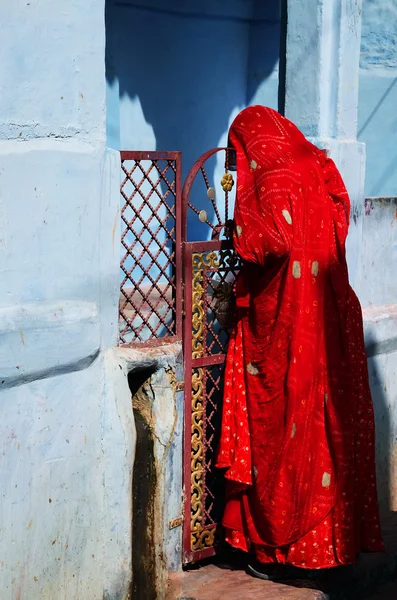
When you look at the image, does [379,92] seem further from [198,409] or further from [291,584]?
[291,584]

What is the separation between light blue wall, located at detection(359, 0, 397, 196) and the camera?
7.46m

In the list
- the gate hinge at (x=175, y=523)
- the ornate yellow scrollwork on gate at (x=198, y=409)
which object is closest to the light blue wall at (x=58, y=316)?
the gate hinge at (x=175, y=523)

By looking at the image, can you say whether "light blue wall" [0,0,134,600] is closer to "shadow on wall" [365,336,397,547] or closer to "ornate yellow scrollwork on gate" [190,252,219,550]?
"ornate yellow scrollwork on gate" [190,252,219,550]

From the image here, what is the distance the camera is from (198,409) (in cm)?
438

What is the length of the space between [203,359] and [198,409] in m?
0.22

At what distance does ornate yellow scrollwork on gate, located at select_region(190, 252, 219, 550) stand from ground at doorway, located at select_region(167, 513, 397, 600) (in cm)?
15

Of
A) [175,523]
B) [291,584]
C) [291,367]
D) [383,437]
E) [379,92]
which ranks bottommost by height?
[291,584]

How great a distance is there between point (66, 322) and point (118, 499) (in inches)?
30.3

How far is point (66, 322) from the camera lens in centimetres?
360

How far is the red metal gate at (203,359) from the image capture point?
4277mm

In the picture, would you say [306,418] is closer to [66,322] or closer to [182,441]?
[182,441]

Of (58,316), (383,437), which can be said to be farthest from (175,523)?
(383,437)

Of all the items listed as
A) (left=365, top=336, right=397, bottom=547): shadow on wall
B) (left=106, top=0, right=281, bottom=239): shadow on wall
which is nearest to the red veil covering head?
(left=365, top=336, right=397, bottom=547): shadow on wall

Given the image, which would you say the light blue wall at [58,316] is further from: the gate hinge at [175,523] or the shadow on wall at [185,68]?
the shadow on wall at [185,68]
